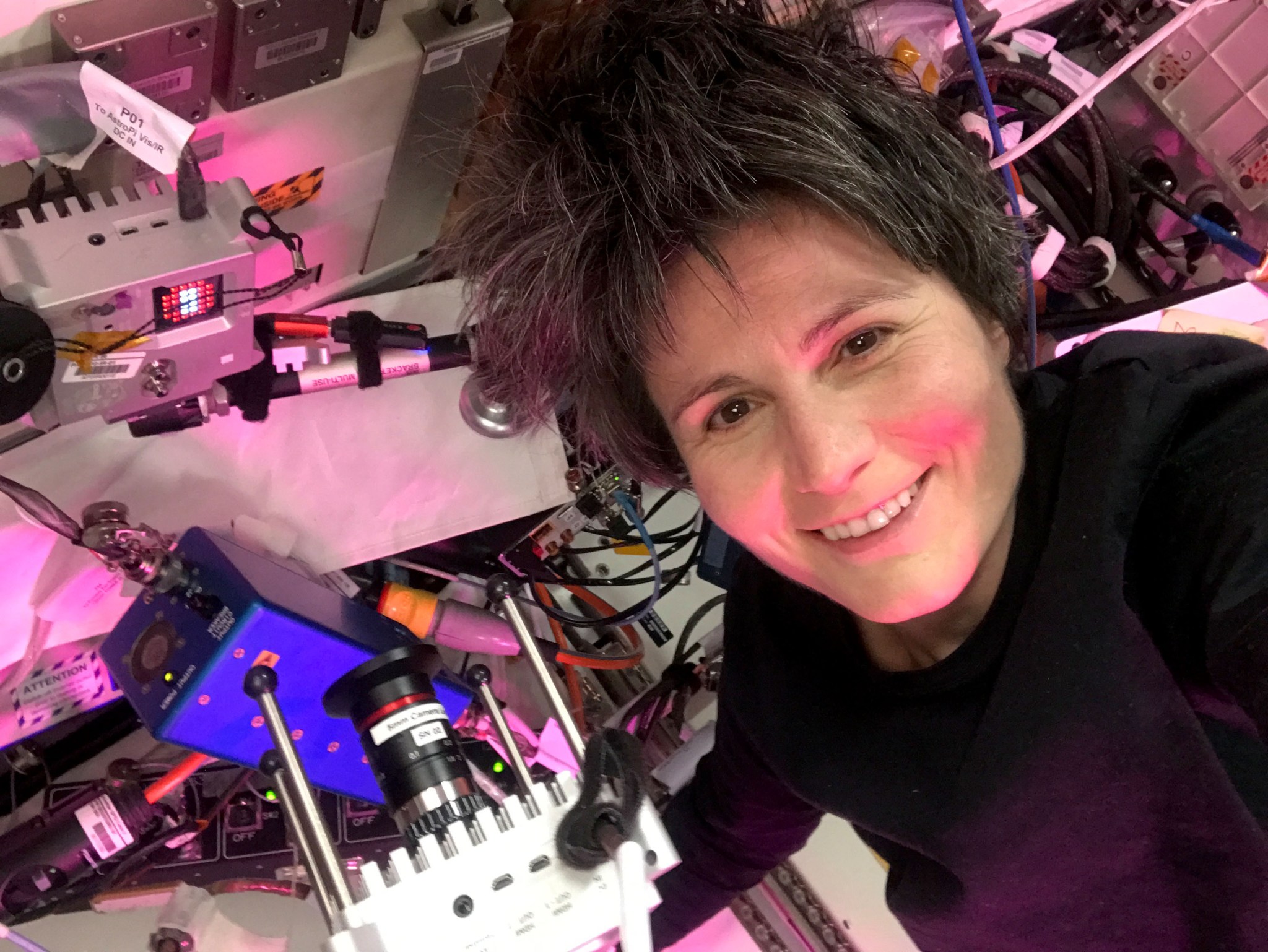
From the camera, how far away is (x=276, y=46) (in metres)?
0.80

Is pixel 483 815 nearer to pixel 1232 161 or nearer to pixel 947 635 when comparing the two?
pixel 947 635

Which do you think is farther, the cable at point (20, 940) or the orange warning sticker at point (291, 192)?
the orange warning sticker at point (291, 192)

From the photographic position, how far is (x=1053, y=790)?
0.70 metres

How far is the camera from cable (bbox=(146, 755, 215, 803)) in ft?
3.13

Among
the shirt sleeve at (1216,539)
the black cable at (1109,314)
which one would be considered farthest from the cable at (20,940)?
the black cable at (1109,314)

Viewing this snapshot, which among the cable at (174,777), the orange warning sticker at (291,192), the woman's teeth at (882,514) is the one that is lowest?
the cable at (174,777)

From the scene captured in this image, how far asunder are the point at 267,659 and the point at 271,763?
0.15 metres

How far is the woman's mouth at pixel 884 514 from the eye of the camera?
2.38ft

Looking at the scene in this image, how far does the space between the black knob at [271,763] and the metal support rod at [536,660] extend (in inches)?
7.3

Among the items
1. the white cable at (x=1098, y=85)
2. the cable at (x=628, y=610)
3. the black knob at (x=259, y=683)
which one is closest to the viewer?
the black knob at (x=259, y=683)

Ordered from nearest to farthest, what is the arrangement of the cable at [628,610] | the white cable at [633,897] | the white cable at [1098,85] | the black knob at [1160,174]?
1. the white cable at [633,897]
2. the white cable at [1098,85]
3. the cable at [628,610]
4. the black knob at [1160,174]

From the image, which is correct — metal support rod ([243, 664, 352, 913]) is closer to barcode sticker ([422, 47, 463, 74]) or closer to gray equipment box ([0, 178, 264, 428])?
gray equipment box ([0, 178, 264, 428])

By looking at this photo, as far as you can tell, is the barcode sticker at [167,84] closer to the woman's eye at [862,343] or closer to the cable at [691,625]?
the woman's eye at [862,343]

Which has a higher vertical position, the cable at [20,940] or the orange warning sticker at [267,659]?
the orange warning sticker at [267,659]
